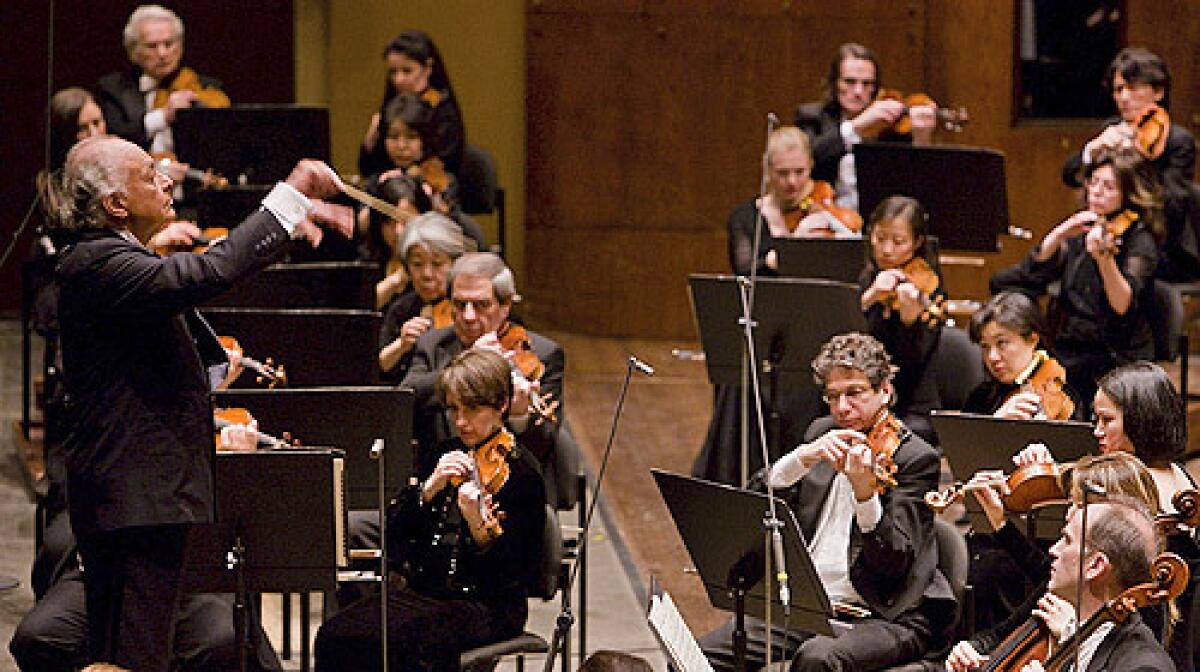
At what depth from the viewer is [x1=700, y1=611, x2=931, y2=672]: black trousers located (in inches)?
193

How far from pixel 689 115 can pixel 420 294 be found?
3.41 m

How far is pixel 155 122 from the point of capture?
7.78 m

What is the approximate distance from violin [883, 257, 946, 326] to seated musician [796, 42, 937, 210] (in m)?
1.02

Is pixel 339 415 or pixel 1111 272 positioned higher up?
pixel 1111 272

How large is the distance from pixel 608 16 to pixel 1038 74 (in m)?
1.94

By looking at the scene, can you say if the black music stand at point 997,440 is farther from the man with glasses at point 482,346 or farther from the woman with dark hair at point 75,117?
the woman with dark hair at point 75,117

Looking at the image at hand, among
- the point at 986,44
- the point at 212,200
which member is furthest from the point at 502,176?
the point at 212,200

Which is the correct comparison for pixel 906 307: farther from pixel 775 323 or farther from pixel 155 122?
pixel 155 122

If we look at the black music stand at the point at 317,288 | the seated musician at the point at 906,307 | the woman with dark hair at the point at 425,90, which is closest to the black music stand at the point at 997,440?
the seated musician at the point at 906,307

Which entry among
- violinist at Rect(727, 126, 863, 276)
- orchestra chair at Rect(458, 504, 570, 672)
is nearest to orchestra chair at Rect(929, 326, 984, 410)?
violinist at Rect(727, 126, 863, 276)

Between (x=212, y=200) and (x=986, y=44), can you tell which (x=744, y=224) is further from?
(x=986, y=44)

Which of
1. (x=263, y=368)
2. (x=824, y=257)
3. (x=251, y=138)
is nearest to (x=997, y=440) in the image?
(x=824, y=257)

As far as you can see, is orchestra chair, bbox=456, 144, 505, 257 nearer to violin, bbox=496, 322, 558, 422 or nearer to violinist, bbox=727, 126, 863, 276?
violinist, bbox=727, 126, 863, 276

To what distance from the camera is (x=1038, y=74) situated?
9.51 metres
